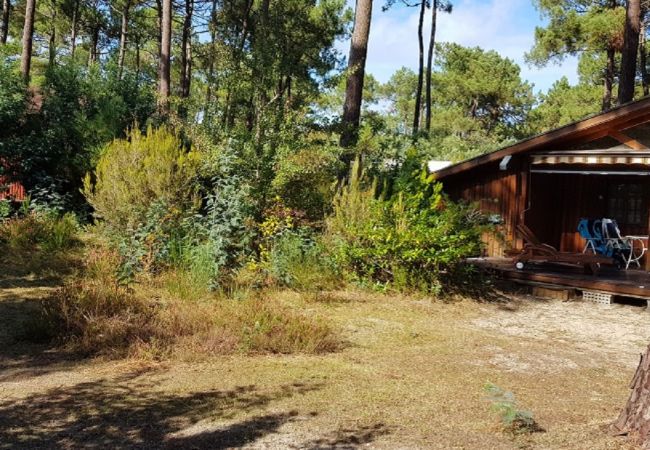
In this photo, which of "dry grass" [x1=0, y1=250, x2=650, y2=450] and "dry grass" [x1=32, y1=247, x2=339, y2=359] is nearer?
"dry grass" [x1=0, y1=250, x2=650, y2=450]

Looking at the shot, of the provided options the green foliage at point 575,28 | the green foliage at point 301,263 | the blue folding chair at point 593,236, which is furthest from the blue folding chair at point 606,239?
the green foliage at point 575,28

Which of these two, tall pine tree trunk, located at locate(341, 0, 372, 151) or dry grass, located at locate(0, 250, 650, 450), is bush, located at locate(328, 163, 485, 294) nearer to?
dry grass, located at locate(0, 250, 650, 450)

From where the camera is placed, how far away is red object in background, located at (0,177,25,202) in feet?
41.4

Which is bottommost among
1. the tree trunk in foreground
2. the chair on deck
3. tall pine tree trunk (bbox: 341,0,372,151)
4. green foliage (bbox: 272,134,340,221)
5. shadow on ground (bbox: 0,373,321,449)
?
shadow on ground (bbox: 0,373,321,449)

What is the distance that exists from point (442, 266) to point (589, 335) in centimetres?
266

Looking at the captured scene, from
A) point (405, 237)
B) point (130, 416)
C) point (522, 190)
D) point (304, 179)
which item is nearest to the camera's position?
point (130, 416)

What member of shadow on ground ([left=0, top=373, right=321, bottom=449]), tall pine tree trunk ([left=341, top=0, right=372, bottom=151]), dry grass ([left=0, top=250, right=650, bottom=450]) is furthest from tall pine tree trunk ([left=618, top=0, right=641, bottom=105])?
shadow on ground ([left=0, top=373, right=321, bottom=449])

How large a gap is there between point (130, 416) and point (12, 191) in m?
11.6

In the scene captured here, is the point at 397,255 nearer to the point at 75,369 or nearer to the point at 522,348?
the point at 522,348

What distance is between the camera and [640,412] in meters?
3.69

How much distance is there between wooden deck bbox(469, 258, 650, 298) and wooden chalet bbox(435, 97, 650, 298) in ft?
0.07

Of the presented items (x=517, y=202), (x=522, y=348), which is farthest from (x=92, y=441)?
(x=517, y=202)

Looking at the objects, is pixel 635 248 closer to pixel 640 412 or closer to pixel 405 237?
pixel 405 237

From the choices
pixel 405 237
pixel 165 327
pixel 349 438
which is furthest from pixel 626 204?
pixel 349 438
